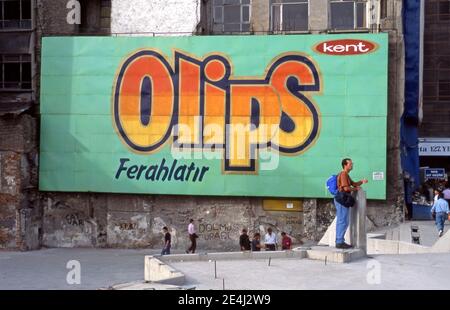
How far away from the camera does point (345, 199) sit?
45.2 feet

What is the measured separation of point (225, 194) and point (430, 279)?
54.8 feet

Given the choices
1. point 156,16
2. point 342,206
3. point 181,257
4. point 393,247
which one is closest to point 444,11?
point 156,16

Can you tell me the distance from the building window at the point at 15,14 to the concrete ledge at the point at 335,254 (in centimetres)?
2064

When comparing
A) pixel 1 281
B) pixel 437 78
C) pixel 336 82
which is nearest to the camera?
pixel 1 281

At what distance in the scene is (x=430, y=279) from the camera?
12484 mm

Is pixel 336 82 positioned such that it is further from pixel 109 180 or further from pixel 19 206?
pixel 19 206

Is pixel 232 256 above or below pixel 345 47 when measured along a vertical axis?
below

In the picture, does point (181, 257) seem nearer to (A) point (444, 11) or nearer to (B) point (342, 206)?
(B) point (342, 206)

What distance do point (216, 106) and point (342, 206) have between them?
15.4 meters

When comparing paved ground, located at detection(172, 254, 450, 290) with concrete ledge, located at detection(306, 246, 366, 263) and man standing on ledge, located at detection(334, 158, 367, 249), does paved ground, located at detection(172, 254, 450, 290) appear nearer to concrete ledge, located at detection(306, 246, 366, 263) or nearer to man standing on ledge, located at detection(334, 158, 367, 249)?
concrete ledge, located at detection(306, 246, 366, 263)

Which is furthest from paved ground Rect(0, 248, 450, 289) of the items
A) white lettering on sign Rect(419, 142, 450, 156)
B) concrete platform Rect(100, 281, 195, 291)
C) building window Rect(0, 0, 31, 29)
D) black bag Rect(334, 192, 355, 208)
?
white lettering on sign Rect(419, 142, 450, 156)

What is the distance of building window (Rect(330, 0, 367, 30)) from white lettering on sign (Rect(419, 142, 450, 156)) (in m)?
18.1

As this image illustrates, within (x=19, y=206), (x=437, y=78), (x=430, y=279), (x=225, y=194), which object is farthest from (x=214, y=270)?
(x=437, y=78)

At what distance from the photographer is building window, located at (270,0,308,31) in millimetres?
30891
